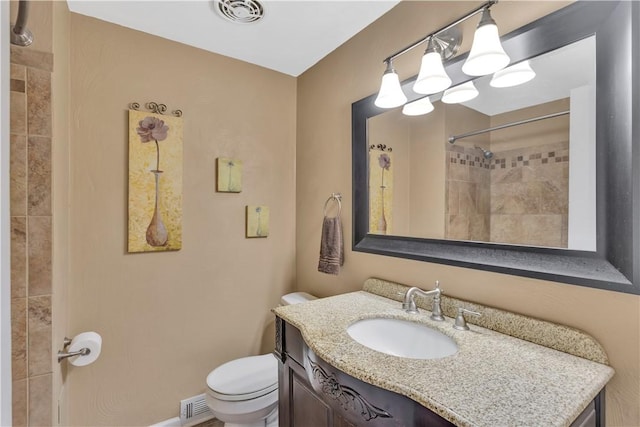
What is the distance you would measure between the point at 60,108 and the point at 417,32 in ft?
5.27

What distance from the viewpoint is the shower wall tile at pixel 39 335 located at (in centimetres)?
101

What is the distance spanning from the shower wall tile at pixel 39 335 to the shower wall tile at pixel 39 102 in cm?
59

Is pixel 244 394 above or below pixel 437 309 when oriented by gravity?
below

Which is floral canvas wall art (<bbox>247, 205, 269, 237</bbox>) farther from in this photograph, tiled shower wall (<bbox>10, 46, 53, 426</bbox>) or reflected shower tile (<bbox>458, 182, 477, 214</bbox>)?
reflected shower tile (<bbox>458, 182, 477, 214</bbox>)

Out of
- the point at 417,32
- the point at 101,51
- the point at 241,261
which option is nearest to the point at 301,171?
the point at 241,261

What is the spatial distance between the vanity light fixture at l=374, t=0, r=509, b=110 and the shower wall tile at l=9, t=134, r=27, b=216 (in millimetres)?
1390

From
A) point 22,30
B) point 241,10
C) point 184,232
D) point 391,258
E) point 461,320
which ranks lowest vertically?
point 461,320

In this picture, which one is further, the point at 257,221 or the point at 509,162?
the point at 257,221

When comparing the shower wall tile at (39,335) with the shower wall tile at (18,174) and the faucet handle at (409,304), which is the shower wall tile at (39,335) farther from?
the faucet handle at (409,304)

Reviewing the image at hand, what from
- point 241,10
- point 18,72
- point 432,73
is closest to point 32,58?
point 18,72

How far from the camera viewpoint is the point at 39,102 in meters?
1.02

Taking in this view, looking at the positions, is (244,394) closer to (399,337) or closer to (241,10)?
(399,337)

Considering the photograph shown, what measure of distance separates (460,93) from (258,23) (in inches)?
44.2

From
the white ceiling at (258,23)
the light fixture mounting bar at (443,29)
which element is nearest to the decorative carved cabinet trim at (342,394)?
the light fixture mounting bar at (443,29)
